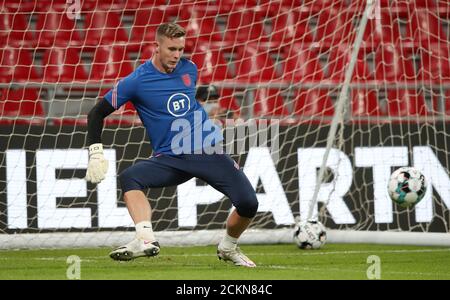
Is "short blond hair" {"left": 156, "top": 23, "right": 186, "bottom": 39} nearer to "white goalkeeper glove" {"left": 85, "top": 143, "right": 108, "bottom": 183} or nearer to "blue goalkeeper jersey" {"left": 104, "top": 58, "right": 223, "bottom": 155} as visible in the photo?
"blue goalkeeper jersey" {"left": 104, "top": 58, "right": 223, "bottom": 155}

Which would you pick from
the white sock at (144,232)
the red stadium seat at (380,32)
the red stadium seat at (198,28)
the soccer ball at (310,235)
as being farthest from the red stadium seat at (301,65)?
the white sock at (144,232)

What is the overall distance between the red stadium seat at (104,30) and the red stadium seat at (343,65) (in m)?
2.45

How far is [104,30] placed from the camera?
38.7 ft

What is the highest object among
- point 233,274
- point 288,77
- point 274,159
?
point 288,77

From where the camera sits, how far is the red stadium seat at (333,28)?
39.5ft

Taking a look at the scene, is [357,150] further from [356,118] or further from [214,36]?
[214,36]

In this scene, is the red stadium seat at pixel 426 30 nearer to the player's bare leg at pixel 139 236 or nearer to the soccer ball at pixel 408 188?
the soccer ball at pixel 408 188

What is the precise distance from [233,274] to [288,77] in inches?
212

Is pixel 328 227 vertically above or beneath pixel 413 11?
beneath

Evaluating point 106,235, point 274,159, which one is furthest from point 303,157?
point 106,235

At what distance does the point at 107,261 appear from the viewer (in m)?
8.27

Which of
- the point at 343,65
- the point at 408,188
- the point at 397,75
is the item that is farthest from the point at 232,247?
the point at 397,75

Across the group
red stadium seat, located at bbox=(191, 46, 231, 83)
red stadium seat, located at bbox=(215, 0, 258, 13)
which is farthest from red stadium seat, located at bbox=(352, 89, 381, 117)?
red stadium seat, located at bbox=(215, 0, 258, 13)

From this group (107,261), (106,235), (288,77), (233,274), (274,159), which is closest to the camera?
(233,274)
